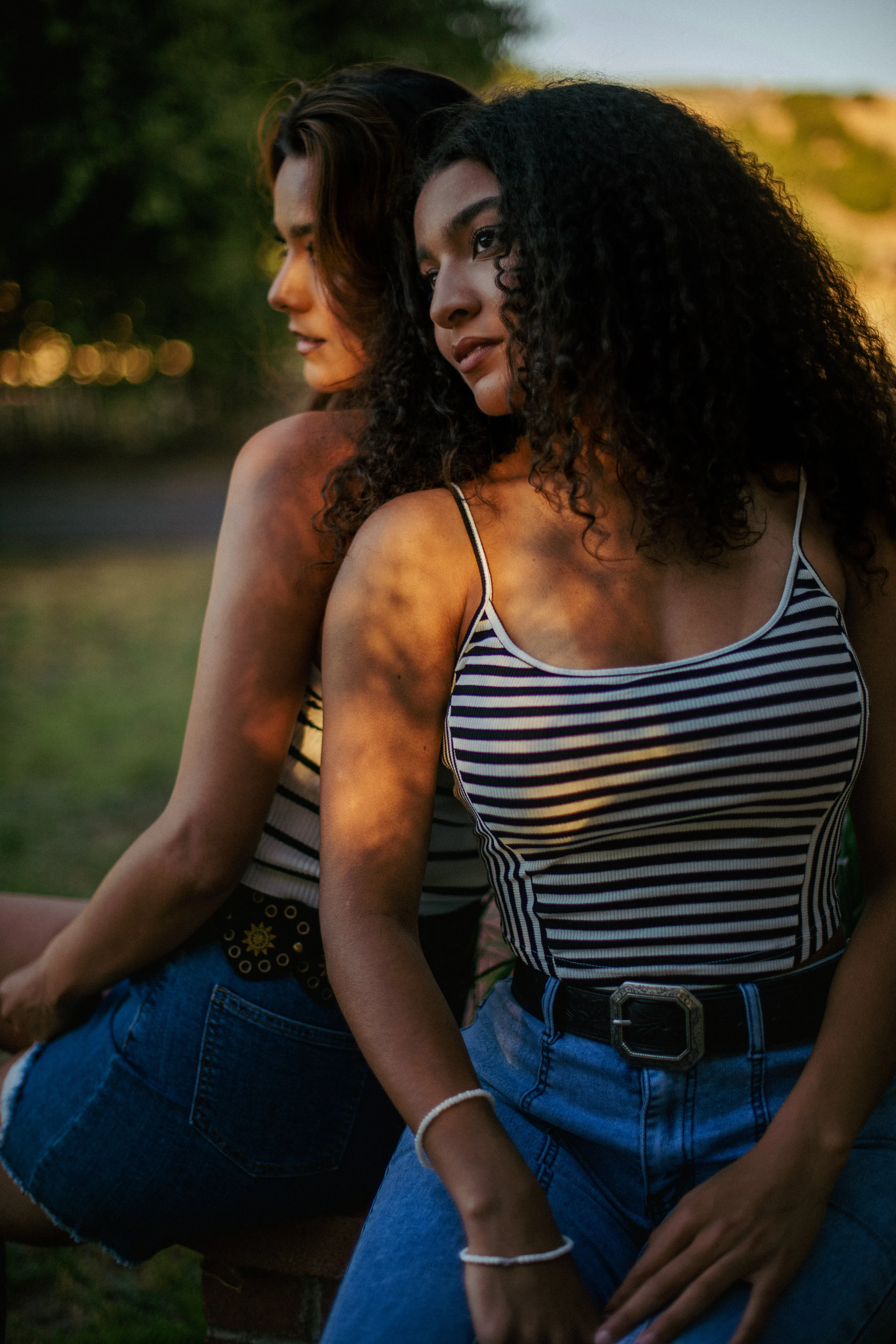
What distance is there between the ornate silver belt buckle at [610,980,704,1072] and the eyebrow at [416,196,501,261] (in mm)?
1159

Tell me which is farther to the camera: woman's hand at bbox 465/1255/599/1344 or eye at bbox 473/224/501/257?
eye at bbox 473/224/501/257

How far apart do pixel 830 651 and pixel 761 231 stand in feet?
2.35

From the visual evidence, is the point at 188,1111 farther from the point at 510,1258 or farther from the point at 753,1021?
the point at 753,1021

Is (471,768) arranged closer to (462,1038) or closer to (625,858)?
(625,858)

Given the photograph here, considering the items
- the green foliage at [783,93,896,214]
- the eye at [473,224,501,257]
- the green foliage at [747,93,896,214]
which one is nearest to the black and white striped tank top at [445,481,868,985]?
the eye at [473,224,501,257]

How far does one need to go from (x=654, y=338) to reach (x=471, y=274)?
31 cm

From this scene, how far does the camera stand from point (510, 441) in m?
1.74

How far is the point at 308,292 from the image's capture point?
6.88ft

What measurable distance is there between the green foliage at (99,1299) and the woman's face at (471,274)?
2.19 meters

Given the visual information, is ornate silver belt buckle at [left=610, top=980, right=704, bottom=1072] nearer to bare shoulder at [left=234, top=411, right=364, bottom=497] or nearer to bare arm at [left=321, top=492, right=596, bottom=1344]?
bare arm at [left=321, top=492, right=596, bottom=1344]

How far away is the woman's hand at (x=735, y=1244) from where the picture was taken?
125 cm

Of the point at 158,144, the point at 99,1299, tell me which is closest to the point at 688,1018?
the point at 99,1299

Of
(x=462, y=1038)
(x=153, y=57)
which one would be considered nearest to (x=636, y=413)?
(x=462, y=1038)

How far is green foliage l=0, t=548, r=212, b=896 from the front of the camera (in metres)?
5.14
